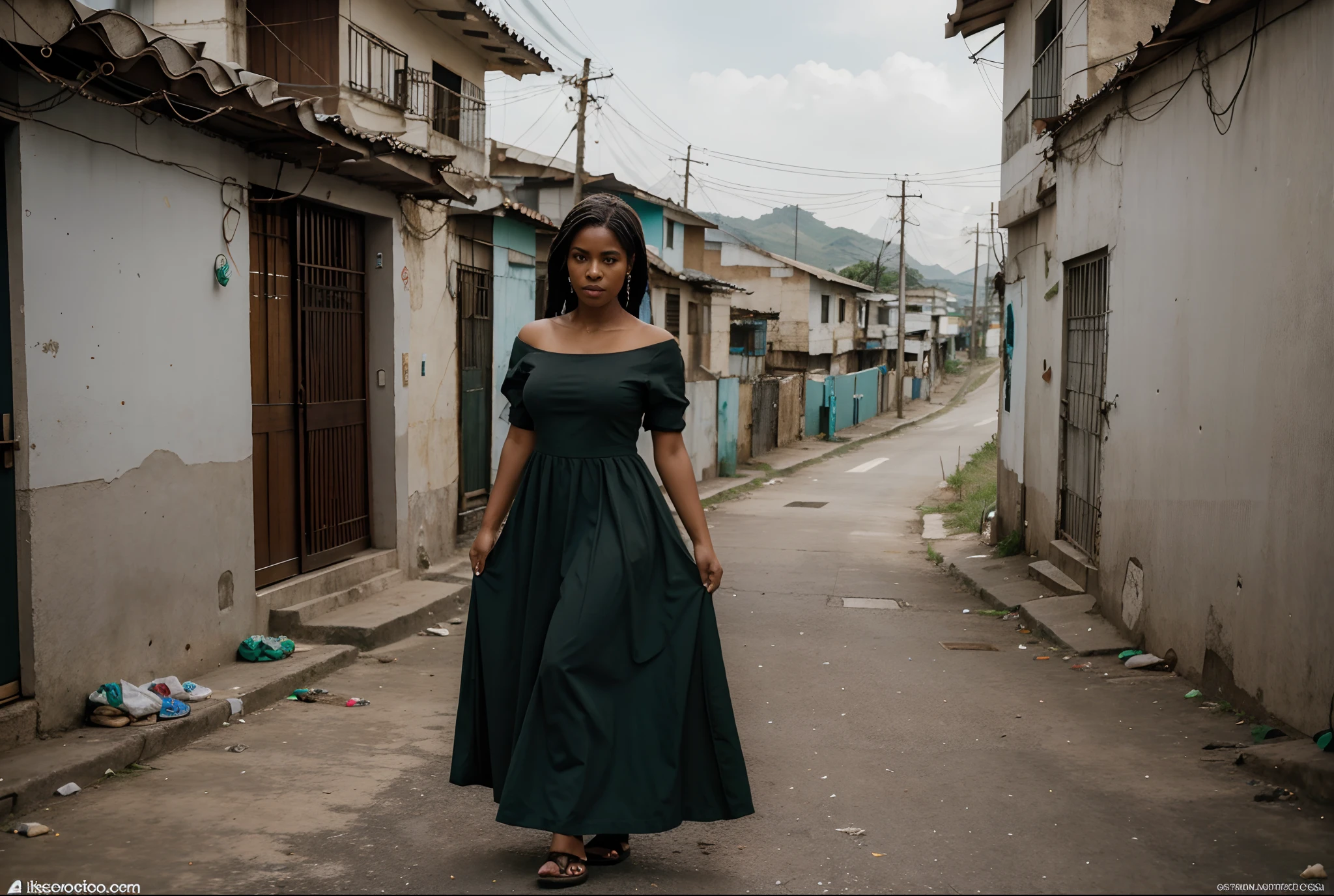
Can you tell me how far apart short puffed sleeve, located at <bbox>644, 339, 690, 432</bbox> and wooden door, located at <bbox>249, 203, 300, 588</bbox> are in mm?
4236

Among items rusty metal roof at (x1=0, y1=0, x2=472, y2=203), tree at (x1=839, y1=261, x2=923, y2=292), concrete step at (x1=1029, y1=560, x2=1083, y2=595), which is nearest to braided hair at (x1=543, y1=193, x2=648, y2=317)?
rusty metal roof at (x1=0, y1=0, x2=472, y2=203)

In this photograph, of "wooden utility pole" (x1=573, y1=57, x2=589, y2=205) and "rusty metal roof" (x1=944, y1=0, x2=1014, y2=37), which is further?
"wooden utility pole" (x1=573, y1=57, x2=589, y2=205)

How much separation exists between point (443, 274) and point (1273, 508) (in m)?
7.15

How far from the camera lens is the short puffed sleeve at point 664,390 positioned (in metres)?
3.80

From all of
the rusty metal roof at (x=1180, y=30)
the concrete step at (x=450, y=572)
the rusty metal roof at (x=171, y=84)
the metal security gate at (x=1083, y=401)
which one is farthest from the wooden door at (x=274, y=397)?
the metal security gate at (x=1083, y=401)

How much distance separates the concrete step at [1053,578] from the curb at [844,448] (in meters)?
3.01

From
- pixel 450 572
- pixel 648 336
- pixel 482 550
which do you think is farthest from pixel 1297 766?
pixel 450 572

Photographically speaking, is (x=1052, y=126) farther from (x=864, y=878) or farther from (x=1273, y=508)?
(x=864, y=878)

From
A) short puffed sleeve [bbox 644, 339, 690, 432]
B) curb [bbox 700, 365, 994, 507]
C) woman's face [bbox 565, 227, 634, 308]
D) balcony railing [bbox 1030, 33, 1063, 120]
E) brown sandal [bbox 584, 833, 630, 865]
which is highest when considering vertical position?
balcony railing [bbox 1030, 33, 1063, 120]

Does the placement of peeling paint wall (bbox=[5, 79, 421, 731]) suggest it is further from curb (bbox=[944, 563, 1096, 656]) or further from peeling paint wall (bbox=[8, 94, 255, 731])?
curb (bbox=[944, 563, 1096, 656])

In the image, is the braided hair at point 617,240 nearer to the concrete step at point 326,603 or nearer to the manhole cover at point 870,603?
the concrete step at point 326,603

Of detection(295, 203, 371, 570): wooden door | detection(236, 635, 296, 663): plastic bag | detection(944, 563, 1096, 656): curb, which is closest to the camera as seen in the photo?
detection(236, 635, 296, 663): plastic bag

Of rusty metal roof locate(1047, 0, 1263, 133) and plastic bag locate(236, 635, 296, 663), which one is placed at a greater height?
rusty metal roof locate(1047, 0, 1263, 133)

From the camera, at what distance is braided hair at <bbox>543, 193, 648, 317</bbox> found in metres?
3.83
